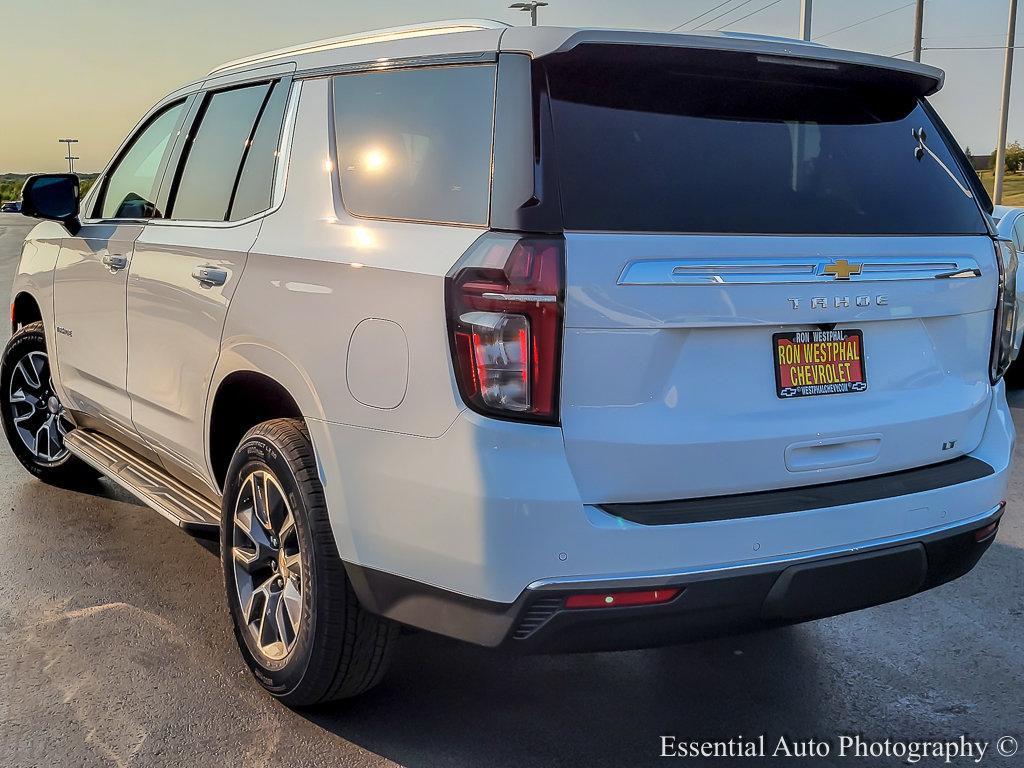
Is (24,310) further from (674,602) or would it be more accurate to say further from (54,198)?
(674,602)

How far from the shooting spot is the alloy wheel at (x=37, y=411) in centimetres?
569

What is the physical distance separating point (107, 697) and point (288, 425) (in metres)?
1.06

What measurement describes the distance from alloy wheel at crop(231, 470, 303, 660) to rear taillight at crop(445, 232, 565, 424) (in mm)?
914

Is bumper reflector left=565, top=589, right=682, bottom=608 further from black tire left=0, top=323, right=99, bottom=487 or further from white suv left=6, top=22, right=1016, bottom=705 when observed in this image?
black tire left=0, top=323, right=99, bottom=487

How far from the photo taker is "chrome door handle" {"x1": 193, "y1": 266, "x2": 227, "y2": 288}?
356cm

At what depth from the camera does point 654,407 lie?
8.61ft

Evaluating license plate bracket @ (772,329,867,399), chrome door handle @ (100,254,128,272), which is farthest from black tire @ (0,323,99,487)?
license plate bracket @ (772,329,867,399)

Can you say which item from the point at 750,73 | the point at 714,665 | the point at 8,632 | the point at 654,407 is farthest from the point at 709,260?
the point at 8,632

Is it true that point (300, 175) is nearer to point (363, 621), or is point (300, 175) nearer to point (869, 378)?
point (363, 621)

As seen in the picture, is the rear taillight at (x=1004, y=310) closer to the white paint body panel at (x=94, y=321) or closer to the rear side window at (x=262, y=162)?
the rear side window at (x=262, y=162)

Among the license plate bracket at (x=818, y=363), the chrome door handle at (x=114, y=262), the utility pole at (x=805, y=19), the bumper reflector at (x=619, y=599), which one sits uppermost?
the utility pole at (x=805, y=19)

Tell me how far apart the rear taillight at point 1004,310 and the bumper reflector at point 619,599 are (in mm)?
1398

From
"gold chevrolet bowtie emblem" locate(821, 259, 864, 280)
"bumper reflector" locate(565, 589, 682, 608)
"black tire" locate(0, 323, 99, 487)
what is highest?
"gold chevrolet bowtie emblem" locate(821, 259, 864, 280)

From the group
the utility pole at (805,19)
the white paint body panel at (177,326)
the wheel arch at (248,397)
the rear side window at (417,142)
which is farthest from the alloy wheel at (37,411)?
the utility pole at (805,19)
